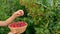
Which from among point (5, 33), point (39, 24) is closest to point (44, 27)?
point (39, 24)

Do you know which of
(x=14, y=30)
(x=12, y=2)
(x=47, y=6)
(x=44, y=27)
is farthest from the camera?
(x=12, y=2)

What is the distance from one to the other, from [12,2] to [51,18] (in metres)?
0.72

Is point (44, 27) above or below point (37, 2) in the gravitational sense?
below

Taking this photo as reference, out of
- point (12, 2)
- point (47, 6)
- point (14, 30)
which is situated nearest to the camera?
point (14, 30)

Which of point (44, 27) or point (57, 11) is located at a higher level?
point (57, 11)

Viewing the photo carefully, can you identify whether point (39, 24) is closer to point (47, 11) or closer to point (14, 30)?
point (47, 11)

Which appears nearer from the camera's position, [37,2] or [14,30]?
[14,30]

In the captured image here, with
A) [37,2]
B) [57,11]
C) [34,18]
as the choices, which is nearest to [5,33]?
[34,18]

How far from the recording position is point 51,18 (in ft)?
7.48

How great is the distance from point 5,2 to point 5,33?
1.87 ft

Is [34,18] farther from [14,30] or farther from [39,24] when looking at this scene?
[14,30]

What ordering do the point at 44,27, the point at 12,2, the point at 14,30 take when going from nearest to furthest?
the point at 14,30 → the point at 44,27 → the point at 12,2

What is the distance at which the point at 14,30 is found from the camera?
1795 millimetres

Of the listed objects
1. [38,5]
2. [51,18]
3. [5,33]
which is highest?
[38,5]
